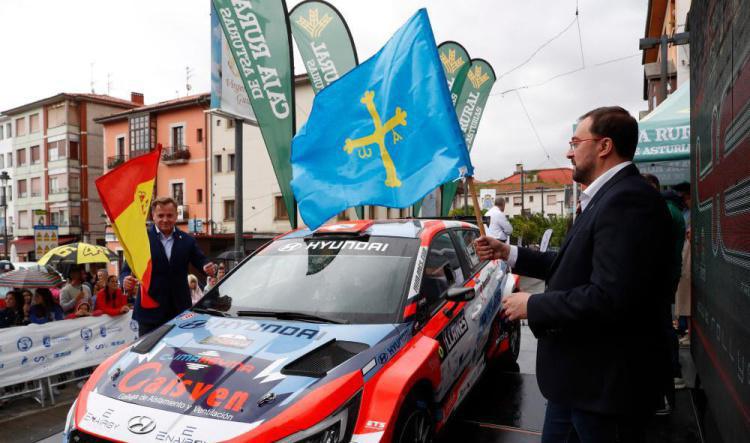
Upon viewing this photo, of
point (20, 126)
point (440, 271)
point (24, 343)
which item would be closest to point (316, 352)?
point (440, 271)

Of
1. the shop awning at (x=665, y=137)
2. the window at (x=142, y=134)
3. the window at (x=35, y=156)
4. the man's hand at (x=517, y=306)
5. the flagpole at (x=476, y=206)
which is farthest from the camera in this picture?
the window at (x=35, y=156)

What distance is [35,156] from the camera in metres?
45.8

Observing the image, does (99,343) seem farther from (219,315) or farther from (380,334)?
(380,334)

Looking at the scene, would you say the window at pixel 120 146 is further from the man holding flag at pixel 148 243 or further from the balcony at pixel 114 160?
the man holding flag at pixel 148 243

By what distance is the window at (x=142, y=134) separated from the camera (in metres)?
34.9

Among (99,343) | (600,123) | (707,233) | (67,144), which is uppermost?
(67,144)

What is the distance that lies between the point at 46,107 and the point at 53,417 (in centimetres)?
4798

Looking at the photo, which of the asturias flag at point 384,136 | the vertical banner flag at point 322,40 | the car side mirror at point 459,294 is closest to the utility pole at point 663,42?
the vertical banner flag at point 322,40

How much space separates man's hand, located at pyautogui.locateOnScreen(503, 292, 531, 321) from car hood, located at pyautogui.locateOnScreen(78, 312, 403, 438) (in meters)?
0.89

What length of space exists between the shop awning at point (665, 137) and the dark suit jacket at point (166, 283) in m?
5.51

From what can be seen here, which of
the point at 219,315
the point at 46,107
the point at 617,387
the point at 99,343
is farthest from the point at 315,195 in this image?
the point at 46,107

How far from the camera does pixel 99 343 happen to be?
20.8 feet

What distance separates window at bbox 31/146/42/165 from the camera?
4541 centimetres

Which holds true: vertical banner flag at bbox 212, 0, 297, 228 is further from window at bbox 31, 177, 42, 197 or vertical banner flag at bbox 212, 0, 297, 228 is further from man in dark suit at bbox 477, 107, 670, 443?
window at bbox 31, 177, 42, 197
